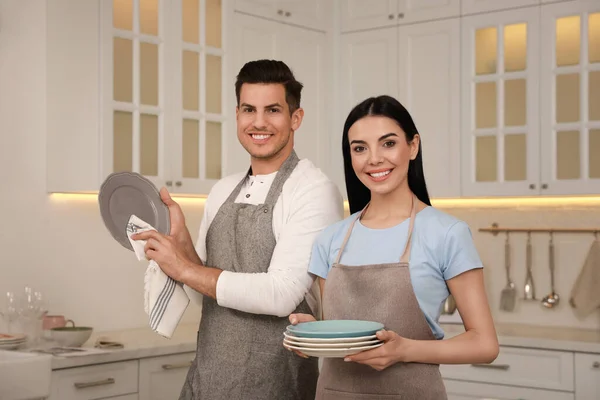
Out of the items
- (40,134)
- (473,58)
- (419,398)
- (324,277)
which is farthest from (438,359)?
(473,58)

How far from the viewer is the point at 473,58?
14.6ft

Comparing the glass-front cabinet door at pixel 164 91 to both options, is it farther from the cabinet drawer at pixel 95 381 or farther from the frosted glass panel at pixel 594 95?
the frosted glass panel at pixel 594 95

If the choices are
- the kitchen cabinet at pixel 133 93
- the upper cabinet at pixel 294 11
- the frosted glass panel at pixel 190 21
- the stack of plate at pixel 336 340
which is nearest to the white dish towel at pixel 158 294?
the stack of plate at pixel 336 340

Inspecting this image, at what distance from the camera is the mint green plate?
1.84 meters

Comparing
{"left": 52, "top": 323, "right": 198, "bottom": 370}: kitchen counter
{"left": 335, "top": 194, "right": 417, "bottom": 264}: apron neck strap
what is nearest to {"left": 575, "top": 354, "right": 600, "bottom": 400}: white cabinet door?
{"left": 52, "top": 323, "right": 198, "bottom": 370}: kitchen counter

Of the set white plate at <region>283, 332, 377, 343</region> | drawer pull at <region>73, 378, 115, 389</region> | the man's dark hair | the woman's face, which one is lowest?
drawer pull at <region>73, 378, 115, 389</region>

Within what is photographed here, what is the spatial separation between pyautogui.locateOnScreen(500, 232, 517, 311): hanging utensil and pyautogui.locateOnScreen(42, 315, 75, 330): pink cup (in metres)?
2.24

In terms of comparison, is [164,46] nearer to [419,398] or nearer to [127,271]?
[127,271]

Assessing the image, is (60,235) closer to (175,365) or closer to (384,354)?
(175,365)

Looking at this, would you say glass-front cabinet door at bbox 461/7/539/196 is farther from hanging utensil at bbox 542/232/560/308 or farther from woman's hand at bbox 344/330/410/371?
woman's hand at bbox 344/330/410/371

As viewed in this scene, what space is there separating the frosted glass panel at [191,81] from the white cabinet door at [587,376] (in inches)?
81.3

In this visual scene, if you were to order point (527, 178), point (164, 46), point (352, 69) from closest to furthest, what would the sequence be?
point (164, 46), point (527, 178), point (352, 69)

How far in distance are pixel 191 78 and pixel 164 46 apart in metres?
0.21

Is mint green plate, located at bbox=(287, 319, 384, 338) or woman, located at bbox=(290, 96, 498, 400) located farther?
woman, located at bbox=(290, 96, 498, 400)
